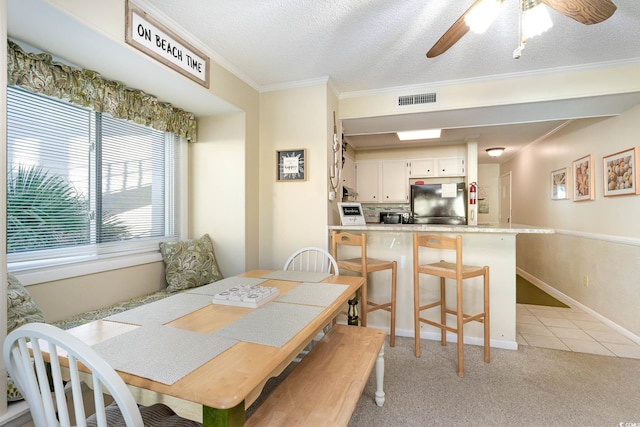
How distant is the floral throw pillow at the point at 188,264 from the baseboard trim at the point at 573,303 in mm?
3713

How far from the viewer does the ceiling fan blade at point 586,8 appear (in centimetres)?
130

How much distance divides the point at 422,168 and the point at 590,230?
223 cm

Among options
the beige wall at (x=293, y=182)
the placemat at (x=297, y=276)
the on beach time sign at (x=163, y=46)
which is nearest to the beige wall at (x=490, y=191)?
the beige wall at (x=293, y=182)

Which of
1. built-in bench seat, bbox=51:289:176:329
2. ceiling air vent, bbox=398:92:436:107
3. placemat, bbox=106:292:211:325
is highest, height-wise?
ceiling air vent, bbox=398:92:436:107

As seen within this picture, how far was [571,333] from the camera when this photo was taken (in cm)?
283

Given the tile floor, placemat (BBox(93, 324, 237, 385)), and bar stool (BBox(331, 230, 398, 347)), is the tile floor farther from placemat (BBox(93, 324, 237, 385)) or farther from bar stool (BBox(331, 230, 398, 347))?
placemat (BBox(93, 324, 237, 385))

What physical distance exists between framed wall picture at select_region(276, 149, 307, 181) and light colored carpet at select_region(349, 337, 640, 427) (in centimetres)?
174

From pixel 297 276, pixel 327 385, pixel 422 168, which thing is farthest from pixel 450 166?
pixel 327 385

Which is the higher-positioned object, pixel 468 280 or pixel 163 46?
pixel 163 46

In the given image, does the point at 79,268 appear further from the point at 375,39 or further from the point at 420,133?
the point at 420,133

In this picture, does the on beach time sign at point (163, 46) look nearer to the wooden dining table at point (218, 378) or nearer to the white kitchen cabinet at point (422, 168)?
the wooden dining table at point (218, 378)

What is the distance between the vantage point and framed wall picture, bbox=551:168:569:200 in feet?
12.6

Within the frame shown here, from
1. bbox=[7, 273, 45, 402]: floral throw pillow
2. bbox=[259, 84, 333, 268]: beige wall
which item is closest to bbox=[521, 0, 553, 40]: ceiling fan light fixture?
bbox=[259, 84, 333, 268]: beige wall

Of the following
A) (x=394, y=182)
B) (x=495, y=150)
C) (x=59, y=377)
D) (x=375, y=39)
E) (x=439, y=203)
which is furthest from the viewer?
(x=495, y=150)
